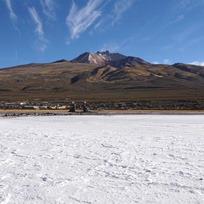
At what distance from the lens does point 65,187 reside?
360 cm

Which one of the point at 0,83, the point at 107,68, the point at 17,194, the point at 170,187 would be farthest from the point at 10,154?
the point at 107,68

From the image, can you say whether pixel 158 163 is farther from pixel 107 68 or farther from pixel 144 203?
pixel 107 68

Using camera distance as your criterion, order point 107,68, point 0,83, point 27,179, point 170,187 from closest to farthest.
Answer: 1. point 170,187
2. point 27,179
3. point 0,83
4. point 107,68

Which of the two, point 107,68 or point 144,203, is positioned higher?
point 107,68

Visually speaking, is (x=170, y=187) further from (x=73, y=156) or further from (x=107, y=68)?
(x=107, y=68)

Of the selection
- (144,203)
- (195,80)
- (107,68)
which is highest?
(107,68)

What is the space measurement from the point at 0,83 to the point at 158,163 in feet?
444

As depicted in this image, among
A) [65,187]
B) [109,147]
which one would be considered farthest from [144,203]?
[109,147]

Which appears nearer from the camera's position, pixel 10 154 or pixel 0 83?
pixel 10 154

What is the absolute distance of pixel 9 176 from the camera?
405cm

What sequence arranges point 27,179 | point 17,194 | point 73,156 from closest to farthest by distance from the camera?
1. point 17,194
2. point 27,179
3. point 73,156

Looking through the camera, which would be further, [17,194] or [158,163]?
[158,163]

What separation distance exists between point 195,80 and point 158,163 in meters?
135

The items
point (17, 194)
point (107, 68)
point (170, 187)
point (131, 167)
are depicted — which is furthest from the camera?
point (107, 68)
